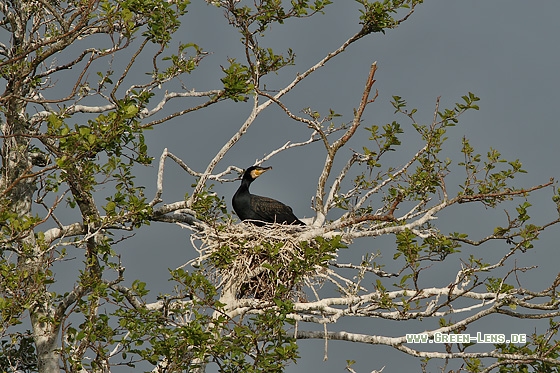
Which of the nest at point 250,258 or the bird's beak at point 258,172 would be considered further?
the bird's beak at point 258,172

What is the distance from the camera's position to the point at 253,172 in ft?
50.0

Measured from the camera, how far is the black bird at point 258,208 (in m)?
14.3

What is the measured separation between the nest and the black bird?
1144 mm

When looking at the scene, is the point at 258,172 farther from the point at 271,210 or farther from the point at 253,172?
the point at 271,210

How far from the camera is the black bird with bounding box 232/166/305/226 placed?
14344mm

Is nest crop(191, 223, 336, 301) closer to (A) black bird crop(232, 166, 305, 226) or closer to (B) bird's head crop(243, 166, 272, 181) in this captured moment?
(A) black bird crop(232, 166, 305, 226)

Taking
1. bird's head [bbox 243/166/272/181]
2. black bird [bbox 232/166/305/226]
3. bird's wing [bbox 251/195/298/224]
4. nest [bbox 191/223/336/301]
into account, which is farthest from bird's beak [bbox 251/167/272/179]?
nest [bbox 191/223/336/301]

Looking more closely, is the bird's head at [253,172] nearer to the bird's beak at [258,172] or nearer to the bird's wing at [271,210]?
the bird's beak at [258,172]

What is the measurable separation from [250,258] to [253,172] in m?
2.92

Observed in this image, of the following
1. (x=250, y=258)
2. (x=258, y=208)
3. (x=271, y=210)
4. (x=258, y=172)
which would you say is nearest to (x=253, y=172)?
(x=258, y=172)

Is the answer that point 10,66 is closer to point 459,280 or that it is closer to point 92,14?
point 92,14

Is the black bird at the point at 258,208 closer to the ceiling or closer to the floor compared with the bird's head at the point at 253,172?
closer to the floor

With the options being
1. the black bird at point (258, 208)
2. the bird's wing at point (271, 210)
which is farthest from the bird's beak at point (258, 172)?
the bird's wing at point (271, 210)

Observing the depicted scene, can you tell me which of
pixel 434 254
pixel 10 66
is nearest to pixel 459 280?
pixel 434 254
